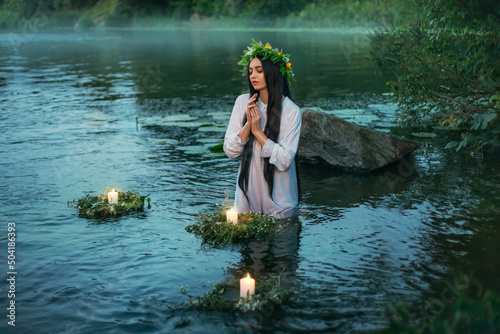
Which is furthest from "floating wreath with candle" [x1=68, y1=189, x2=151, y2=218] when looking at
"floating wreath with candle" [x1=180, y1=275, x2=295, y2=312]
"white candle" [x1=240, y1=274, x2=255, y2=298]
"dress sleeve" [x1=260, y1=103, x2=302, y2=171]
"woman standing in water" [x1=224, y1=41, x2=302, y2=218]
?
"white candle" [x1=240, y1=274, x2=255, y2=298]

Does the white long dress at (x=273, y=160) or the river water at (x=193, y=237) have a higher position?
the white long dress at (x=273, y=160)

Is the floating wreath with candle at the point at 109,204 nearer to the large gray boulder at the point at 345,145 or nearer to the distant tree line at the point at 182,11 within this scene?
the large gray boulder at the point at 345,145

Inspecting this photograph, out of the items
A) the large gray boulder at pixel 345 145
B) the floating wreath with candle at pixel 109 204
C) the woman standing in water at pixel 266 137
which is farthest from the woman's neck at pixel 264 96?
the large gray boulder at pixel 345 145

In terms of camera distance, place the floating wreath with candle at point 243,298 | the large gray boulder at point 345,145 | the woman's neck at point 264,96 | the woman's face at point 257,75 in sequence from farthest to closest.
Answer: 1. the large gray boulder at point 345,145
2. the woman's neck at point 264,96
3. the woman's face at point 257,75
4. the floating wreath with candle at point 243,298

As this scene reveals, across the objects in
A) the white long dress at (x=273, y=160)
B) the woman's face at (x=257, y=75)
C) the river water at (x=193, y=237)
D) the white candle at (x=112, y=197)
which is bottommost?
the river water at (x=193, y=237)

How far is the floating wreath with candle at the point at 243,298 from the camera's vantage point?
4.87 m

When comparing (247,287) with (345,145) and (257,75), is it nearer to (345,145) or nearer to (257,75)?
(257,75)

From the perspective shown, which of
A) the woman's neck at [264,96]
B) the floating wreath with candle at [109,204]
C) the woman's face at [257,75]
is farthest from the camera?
the floating wreath with candle at [109,204]

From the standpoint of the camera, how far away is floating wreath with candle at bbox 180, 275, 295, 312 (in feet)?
16.0

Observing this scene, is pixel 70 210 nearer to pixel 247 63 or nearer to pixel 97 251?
pixel 97 251

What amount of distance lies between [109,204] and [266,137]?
7.74ft

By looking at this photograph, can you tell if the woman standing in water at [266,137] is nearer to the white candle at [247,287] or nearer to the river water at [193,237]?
the river water at [193,237]

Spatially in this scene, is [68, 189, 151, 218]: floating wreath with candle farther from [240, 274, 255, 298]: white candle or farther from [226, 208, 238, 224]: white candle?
[240, 274, 255, 298]: white candle

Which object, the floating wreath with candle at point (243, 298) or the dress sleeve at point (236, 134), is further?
the dress sleeve at point (236, 134)
